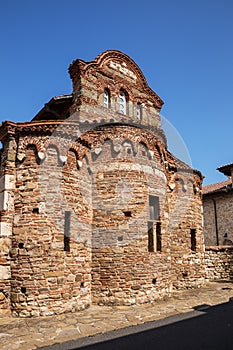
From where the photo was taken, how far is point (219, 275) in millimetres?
15875

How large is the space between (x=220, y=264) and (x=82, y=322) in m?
10.7

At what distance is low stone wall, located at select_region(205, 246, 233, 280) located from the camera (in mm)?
15742

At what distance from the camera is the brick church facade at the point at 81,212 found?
332 inches

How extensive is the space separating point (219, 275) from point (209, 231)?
682 cm

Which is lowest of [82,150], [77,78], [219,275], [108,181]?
[219,275]

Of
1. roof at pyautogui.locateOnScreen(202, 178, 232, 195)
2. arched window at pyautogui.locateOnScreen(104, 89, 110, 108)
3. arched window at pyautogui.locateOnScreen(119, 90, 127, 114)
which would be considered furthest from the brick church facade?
roof at pyautogui.locateOnScreen(202, 178, 232, 195)

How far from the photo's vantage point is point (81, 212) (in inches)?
378

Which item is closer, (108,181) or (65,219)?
(65,219)

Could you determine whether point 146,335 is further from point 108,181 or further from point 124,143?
point 124,143

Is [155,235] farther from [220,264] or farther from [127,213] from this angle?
[220,264]

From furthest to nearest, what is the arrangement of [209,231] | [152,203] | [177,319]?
1. [209,231]
2. [152,203]
3. [177,319]

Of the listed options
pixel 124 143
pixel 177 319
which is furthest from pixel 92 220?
pixel 177 319

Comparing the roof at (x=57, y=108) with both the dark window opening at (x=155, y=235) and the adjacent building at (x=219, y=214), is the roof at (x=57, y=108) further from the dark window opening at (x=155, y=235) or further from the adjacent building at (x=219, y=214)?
the adjacent building at (x=219, y=214)

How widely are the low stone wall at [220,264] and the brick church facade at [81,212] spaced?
6.03m
